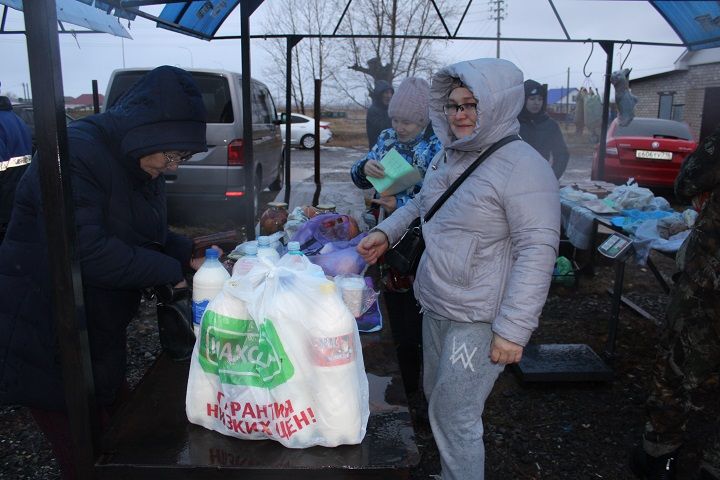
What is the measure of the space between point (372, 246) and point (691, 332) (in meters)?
1.46

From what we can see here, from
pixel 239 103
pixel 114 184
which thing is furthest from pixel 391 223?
pixel 239 103

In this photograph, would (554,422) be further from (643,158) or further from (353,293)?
(643,158)

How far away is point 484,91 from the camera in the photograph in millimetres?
1805

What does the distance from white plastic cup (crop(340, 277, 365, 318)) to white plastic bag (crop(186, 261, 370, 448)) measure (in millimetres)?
559

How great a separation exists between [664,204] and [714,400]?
1649 mm

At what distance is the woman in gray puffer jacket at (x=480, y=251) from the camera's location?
69.4 inches

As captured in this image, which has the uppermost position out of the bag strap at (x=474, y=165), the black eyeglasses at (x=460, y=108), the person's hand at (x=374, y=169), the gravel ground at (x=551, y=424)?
the black eyeglasses at (x=460, y=108)

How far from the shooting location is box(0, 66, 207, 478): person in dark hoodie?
1623 mm

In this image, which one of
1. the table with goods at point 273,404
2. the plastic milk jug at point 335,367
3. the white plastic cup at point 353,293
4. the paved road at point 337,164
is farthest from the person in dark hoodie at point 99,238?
the paved road at point 337,164

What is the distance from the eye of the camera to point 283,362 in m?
1.33

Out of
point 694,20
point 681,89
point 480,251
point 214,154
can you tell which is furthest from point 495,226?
point 681,89

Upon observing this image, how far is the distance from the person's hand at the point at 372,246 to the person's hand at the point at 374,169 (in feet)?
2.34

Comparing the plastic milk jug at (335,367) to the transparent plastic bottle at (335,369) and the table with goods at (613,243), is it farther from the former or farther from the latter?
the table with goods at (613,243)

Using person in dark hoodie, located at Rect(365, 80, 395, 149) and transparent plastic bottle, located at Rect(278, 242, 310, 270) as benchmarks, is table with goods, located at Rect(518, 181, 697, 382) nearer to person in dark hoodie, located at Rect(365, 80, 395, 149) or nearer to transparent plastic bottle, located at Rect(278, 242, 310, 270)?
transparent plastic bottle, located at Rect(278, 242, 310, 270)
